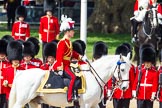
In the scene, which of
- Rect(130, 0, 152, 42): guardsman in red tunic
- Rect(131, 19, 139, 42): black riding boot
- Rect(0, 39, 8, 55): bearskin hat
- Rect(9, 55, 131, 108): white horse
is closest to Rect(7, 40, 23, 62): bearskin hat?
Rect(0, 39, 8, 55): bearskin hat

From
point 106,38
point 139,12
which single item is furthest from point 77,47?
point 106,38

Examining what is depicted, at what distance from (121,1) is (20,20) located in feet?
29.8

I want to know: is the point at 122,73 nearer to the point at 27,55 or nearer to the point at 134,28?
the point at 27,55

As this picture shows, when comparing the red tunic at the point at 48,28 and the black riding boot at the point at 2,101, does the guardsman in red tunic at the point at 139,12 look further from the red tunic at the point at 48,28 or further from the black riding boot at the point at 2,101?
the black riding boot at the point at 2,101

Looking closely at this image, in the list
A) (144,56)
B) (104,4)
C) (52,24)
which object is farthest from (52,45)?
(104,4)

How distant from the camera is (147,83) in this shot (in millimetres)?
11961

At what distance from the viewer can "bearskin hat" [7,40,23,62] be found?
1234 cm

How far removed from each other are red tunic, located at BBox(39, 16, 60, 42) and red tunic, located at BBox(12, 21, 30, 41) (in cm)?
41

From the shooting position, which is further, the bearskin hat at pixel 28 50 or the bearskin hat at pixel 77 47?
the bearskin hat at pixel 77 47

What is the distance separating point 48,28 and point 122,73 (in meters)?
6.62

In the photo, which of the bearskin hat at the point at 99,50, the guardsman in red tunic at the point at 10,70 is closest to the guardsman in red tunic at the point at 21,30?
→ the bearskin hat at the point at 99,50

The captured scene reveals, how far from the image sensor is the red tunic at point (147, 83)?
468 inches

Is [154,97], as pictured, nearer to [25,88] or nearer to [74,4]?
[25,88]

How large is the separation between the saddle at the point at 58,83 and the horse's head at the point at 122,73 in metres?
0.53
